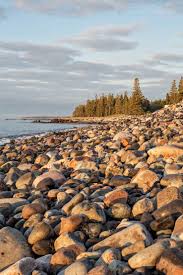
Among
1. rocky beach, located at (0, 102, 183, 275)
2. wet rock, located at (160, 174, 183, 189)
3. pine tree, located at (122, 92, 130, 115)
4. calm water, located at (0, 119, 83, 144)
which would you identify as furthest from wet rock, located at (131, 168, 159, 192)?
pine tree, located at (122, 92, 130, 115)

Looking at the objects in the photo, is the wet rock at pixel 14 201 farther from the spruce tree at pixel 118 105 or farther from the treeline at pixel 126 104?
the spruce tree at pixel 118 105

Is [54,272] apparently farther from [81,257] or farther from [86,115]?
[86,115]

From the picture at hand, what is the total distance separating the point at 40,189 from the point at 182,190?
2711 millimetres

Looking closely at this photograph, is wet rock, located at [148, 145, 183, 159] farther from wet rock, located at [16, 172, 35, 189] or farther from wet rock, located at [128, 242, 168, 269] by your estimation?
wet rock, located at [128, 242, 168, 269]

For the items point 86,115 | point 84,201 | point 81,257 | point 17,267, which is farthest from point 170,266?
point 86,115

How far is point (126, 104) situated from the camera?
320ft

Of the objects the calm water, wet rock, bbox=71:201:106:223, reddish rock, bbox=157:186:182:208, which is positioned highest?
reddish rock, bbox=157:186:182:208

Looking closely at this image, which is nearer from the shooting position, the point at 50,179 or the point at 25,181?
the point at 50,179

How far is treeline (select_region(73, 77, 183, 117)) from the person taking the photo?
83.5 meters

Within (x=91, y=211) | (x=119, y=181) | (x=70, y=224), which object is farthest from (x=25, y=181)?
(x=70, y=224)

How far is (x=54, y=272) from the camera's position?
14.0 ft

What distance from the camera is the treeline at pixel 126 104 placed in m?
83.5

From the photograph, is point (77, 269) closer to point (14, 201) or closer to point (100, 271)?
point (100, 271)

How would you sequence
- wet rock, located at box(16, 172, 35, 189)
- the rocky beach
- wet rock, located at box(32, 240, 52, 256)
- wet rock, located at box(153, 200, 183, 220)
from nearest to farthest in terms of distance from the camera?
the rocky beach, wet rock, located at box(32, 240, 52, 256), wet rock, located at box(153, 200, 183, 220), wet rock, located at box(16, 172, 35, 189)
